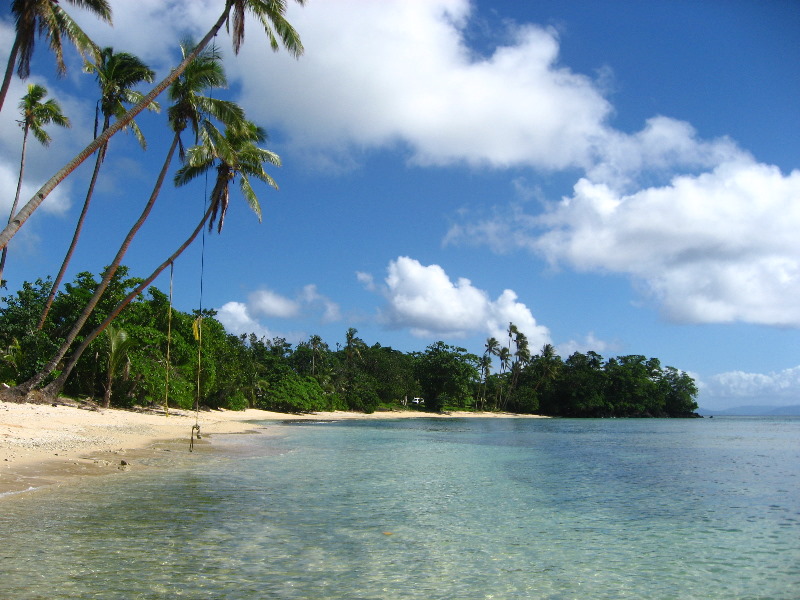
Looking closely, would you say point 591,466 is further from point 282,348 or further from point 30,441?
point 282,348

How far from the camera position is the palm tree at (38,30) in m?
16.6

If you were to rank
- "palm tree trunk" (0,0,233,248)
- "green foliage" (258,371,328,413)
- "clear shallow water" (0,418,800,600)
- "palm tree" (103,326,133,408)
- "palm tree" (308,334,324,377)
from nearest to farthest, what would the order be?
"clear shallow water" (0,418,800,600) < "palm tree trunk" (0,0,233,248) < "palm tree" (103,326,133,408) < "green foliage" (258,371,328,413) < "palm tree" (308,334,324,377)

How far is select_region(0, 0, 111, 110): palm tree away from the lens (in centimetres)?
1658

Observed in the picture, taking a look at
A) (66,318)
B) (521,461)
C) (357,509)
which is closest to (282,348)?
(66,318)

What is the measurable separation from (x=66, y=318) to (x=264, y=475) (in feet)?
74.9

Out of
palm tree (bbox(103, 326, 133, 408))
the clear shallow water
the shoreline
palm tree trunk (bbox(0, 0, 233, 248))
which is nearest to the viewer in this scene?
the clear shallow water

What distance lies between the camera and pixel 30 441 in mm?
14961

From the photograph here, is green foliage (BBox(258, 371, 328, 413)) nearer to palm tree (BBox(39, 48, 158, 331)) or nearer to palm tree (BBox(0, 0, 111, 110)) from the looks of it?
palm tree (BBox(39, 48, 158, 331))

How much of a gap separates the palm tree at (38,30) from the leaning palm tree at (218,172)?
22.8 feet

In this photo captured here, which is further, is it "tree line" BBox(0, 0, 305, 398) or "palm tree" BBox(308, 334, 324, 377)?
"palm tree" BBox(308, 334, 324, 377)

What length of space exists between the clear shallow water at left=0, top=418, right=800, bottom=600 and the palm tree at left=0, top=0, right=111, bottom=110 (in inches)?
505

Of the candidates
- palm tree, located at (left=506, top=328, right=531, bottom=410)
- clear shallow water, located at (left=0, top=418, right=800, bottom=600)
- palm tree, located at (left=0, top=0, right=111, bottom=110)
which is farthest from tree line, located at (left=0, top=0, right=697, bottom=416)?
palm tree, located at (left=506, top=328, right=531, bottom=410)

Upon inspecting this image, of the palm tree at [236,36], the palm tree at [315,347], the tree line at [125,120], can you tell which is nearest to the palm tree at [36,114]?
the tree line at [125,120]

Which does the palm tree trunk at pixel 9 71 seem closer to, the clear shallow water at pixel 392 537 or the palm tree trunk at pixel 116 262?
the palm tree trunk at pixel 116 262
